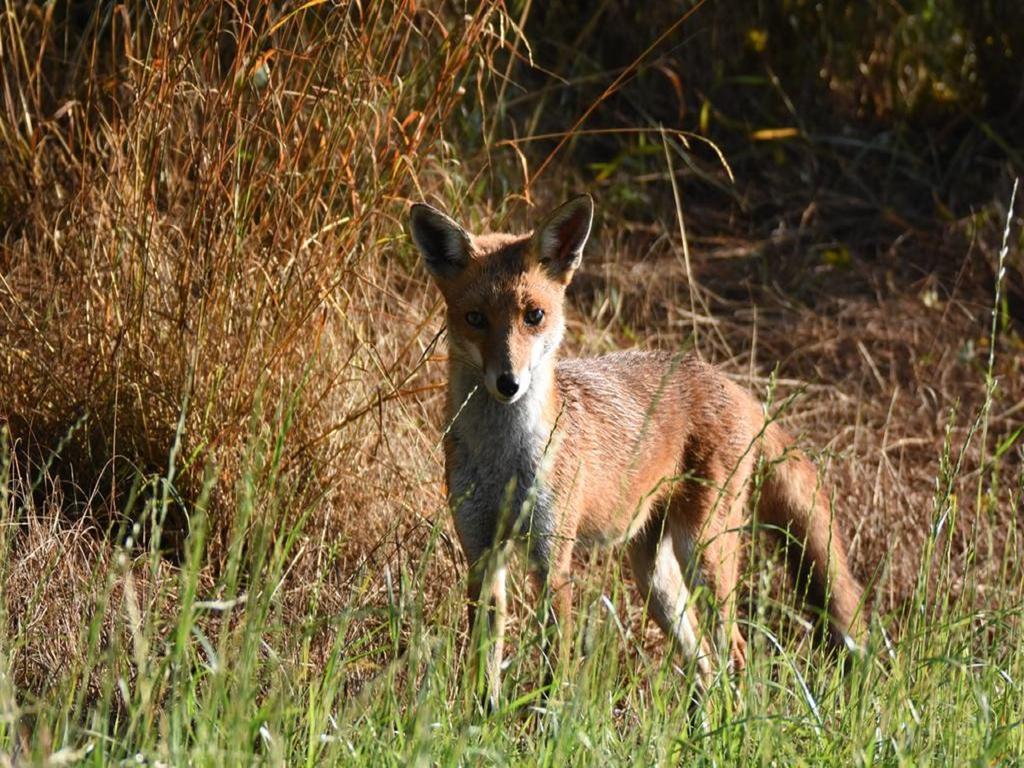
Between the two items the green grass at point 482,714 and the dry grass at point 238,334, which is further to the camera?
the dry grass at point 238,334

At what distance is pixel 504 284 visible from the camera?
193 inches

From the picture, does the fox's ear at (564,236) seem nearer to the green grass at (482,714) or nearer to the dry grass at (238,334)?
the dry grass at (238,334)

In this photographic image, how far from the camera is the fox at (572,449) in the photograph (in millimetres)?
4773

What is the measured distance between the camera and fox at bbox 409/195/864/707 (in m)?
4.77

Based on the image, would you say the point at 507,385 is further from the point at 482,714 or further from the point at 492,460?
the point at 482,714

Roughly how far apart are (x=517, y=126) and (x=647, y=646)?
3658 millimetres

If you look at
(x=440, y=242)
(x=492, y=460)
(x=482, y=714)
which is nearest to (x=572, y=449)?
(x=492, y=460)

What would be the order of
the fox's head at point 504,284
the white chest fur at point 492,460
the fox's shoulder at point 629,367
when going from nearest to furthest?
the fox's head at point 504,284 < the white chest fur at point 492,460 < the fox's shoulder at point 629,367

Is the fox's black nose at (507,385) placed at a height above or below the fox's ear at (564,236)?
below

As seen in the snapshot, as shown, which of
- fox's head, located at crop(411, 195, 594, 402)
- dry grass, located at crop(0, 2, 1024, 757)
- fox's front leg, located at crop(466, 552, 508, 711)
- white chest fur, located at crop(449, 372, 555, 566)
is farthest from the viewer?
dry grass, located at crop(0, 2, 1024, 757)

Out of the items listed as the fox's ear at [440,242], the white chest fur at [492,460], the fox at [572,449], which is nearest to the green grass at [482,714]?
the fox at [572,449]

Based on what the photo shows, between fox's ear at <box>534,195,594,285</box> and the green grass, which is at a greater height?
fox's ear at <box>534,195,594,285</box>

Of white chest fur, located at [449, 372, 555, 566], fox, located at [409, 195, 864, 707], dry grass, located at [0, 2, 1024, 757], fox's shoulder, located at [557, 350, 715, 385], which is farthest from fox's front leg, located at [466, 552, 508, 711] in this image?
fox's shoulder, located at [557, 350, 715, 385]

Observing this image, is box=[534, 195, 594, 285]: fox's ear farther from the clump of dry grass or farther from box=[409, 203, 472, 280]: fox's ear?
the clump of dry grass
